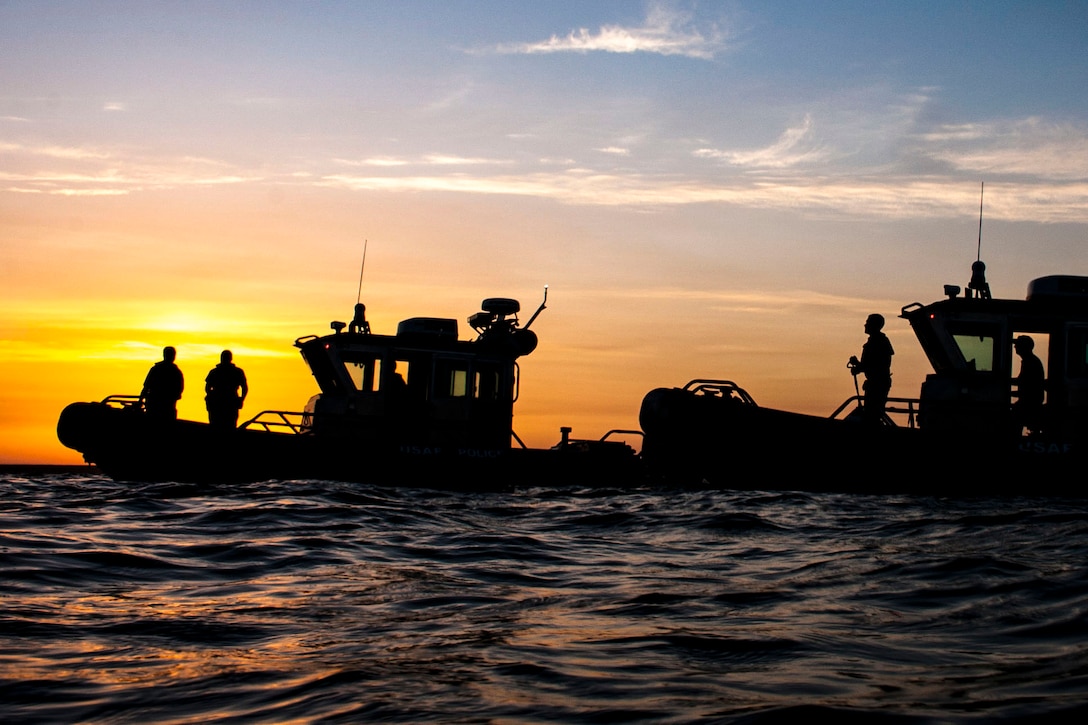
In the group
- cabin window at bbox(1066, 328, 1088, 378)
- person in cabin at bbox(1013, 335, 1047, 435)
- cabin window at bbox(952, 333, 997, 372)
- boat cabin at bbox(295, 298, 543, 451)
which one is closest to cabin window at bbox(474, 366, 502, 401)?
boat cabin at bbox(295, 298, 543, 451)

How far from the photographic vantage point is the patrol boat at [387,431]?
16.0 meters

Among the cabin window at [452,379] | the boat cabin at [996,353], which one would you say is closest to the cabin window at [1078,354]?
the boat cabin at [996,353]

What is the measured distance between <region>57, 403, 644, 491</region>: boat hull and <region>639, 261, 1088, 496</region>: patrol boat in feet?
11.5

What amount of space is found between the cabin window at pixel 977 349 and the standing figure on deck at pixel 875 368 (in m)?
1.18

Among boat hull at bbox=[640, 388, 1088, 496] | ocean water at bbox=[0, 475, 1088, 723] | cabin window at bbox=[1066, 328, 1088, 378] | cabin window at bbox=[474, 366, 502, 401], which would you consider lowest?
ocean water at bbox=[0, 475, 1088, 723]

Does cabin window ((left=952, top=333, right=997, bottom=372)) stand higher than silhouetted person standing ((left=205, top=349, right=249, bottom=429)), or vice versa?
cabin window ((left=952, top=333, right=997, bottom=372))

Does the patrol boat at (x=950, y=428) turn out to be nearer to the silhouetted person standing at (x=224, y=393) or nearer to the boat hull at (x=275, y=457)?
the boat hull at (x=275, y=457)

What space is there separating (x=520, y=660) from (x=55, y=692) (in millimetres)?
1954

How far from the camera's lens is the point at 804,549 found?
880cm

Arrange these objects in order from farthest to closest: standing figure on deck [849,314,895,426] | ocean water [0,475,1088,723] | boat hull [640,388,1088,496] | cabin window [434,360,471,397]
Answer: cabin window [434,360,471,397] < standing figure on deck [849,314,895,426] < boat hull [640,388,1088,496] < ocean water [0,475,1088,723]

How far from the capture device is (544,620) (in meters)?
5.70

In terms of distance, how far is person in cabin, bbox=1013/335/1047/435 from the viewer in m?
15.0

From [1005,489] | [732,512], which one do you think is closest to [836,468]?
[1005,489]

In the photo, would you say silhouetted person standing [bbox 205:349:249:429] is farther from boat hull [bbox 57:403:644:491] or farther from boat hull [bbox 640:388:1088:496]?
boat hull [bbox 640:388:1088:496]
